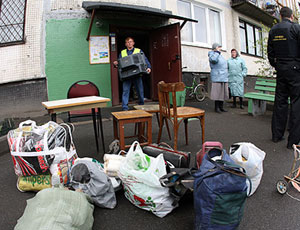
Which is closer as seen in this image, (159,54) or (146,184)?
(146,184)

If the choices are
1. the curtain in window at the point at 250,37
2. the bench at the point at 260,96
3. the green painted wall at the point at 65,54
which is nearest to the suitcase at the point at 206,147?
the bench at the point at 260,96

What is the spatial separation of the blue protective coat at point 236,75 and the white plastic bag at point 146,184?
658 cm

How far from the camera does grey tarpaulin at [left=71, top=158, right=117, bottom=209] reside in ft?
7.76

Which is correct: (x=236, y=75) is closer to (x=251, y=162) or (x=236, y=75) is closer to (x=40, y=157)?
(x=251, y=162)

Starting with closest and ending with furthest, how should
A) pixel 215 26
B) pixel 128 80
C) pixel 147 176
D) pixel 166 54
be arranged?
pixel 147 176 < pixel 128 80 < pixel 166 54 < pixel 215 26

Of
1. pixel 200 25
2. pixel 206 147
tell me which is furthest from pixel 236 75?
pixel 206 147

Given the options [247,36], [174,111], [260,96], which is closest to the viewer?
[174,111]

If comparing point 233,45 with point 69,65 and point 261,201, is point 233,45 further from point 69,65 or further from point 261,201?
point 261,201

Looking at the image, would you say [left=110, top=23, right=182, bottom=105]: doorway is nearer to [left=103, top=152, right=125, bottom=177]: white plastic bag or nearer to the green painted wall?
the green painted wall

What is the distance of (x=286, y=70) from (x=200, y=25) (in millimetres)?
7970

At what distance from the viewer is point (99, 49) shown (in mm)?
7969

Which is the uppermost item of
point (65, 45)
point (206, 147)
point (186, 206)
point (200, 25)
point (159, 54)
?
point (200, 25)

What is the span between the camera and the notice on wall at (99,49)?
7867mm

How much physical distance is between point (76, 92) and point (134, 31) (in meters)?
5.13
